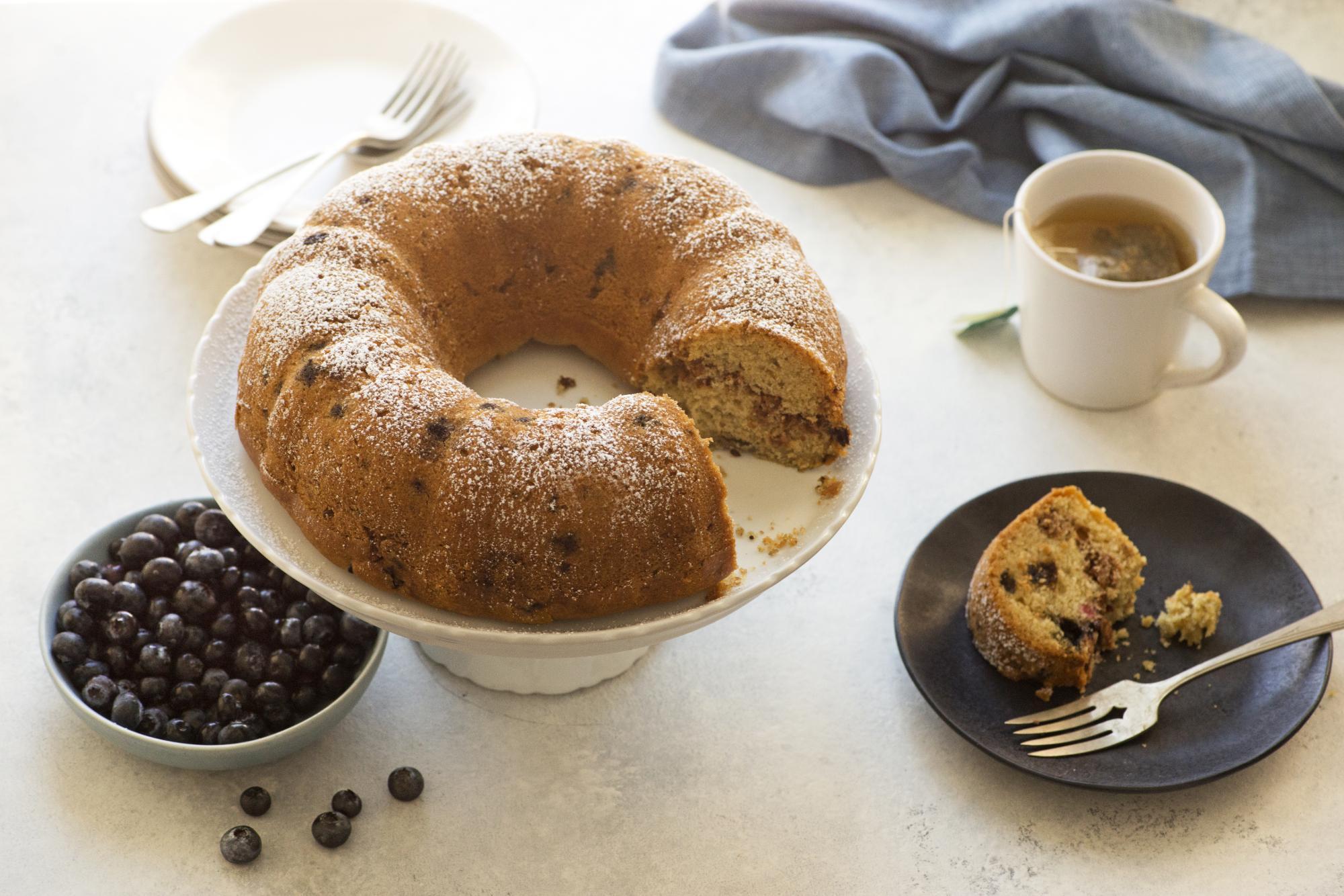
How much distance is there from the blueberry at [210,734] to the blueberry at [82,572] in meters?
0.27

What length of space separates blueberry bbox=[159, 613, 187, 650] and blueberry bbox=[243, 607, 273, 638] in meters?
0.07

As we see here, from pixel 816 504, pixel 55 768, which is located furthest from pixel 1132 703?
pixel 55 768

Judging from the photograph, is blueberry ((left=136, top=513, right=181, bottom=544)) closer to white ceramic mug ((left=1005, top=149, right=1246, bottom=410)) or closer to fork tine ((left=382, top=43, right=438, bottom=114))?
fork tine ((left=382, top=43, right=438, bottom=114))

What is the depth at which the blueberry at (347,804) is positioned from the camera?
1496 millimetres

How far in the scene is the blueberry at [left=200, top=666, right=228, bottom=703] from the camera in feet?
4.91

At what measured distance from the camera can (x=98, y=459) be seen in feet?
6.28

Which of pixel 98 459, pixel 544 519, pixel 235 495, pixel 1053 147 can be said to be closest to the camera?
pixel 544 519

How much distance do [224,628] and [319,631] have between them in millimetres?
117

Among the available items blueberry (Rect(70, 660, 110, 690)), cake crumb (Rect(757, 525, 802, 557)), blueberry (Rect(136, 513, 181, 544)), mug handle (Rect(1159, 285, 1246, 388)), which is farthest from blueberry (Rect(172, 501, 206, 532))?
mug handle (Rect(1159, 285, 1246, 388))

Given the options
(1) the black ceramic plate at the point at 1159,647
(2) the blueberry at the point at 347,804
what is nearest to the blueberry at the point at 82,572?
(2) the blueberry at the point at 347,804

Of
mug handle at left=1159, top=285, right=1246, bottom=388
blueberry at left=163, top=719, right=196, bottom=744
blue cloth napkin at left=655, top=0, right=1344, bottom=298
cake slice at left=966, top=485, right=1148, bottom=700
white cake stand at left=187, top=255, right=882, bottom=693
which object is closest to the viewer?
white cake stand at left=187, top=255, right=882, bottom=693

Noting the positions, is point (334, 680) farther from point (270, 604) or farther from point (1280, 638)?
point (1280, 638)

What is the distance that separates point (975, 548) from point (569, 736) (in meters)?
0.62

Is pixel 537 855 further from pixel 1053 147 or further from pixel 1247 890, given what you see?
pixel 1053 147
